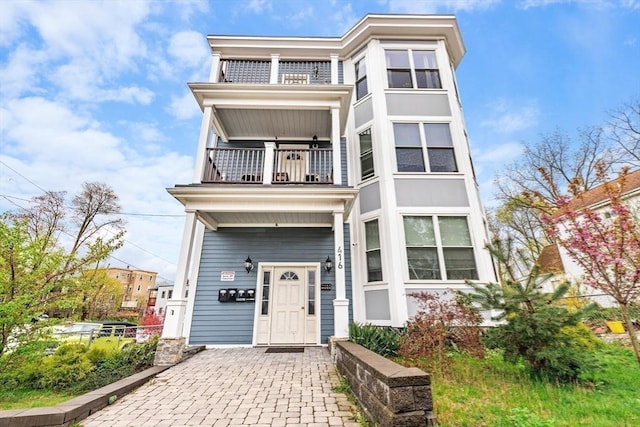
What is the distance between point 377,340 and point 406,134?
18.4 ft

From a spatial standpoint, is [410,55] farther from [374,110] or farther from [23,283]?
[23,283]

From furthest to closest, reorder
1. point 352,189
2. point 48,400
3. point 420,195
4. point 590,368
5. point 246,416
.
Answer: point 420,195, point 352,189, point 48,400, point 590,368, point 246,416

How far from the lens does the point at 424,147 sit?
25.1 ft

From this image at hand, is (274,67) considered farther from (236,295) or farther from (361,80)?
(236,295)

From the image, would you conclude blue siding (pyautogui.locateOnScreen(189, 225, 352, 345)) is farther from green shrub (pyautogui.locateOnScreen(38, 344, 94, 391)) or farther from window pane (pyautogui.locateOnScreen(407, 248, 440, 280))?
green shrub (pyautogui.locateOnScreen(38, 344, 94, 391))

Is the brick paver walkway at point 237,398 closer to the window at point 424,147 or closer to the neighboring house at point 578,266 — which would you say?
the window at point 424,147

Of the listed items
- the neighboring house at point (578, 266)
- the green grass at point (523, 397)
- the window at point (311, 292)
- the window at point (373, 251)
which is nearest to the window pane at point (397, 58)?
the window at point (373, 251)

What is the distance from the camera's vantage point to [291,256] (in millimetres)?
7719

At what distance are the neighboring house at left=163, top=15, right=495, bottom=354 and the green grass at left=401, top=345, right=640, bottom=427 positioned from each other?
7.06 ft

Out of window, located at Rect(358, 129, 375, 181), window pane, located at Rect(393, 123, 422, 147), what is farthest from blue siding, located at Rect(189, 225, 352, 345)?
window pane, located at Rect(393, 123, 422, 147)

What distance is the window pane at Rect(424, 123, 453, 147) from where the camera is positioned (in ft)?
25.3

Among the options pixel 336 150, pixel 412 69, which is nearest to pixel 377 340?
pixel 336 150

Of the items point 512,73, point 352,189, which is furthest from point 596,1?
point 352,189

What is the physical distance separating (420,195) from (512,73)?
13.9 meters
